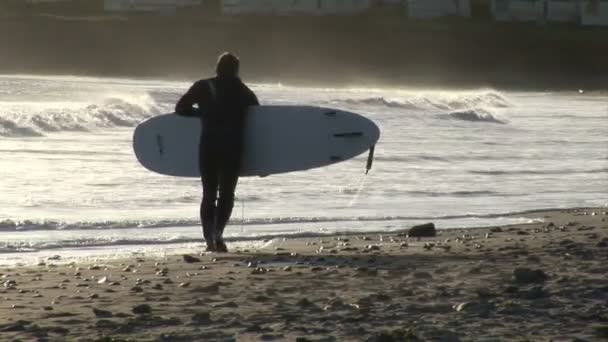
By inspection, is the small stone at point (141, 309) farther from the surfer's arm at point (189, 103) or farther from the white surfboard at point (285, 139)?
the white surfboard at point (285, 139)

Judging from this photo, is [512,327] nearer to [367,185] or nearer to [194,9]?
[367,185]

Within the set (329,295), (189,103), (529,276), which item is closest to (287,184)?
(189,103)

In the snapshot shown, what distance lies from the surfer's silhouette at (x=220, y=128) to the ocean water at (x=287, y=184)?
679mm

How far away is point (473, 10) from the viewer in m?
61.0

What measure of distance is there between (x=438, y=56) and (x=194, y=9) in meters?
9.92

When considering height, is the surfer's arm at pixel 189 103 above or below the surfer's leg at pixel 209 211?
above

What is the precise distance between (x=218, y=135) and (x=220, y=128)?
0.05 m

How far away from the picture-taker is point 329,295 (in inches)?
299

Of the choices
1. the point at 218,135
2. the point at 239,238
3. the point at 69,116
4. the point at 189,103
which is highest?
the point at 189,103

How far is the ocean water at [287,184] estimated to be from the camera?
1165cm

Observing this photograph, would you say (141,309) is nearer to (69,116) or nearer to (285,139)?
(285,139)

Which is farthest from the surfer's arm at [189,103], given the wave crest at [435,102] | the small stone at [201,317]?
the wave crest at [435,102]

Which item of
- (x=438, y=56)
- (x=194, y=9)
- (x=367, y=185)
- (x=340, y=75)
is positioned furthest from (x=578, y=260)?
(x=194, y=9)

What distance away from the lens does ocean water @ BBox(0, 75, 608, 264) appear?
1165cm
